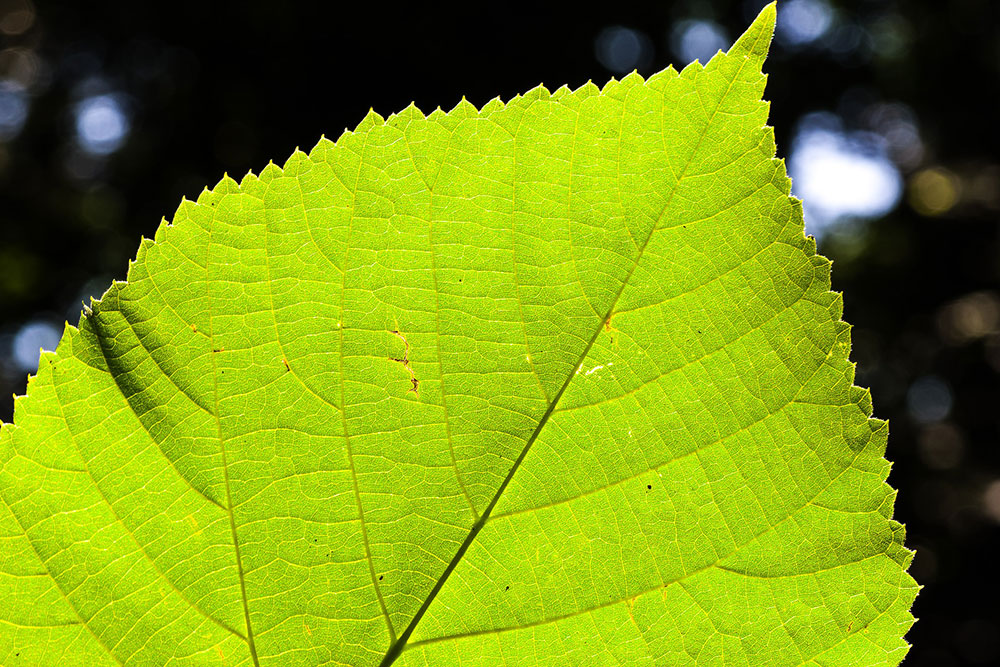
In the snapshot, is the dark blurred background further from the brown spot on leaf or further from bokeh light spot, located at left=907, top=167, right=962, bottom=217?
the brown spot on leaf

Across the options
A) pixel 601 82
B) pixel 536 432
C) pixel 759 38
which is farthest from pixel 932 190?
pixel 536 432

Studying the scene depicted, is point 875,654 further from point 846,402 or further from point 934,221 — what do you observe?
point 934,221

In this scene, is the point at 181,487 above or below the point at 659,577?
above

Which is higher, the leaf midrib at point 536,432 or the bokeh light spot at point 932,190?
A: the bokeh light spot at point 932,190

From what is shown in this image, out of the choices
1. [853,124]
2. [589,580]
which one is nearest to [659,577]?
[589,580]

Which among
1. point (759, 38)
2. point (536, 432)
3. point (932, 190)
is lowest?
point (536, 432)

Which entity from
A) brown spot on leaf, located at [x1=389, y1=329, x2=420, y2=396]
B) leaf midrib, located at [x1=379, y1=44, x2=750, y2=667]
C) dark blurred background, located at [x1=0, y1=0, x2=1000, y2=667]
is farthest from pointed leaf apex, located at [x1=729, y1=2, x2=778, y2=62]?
dark blurred background, located at [x1=0, y1=0, x2=1000, y2=667]

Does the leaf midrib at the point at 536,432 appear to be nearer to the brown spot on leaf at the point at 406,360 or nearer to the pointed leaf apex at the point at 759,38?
the pointed leaf apex at the point at 759,38

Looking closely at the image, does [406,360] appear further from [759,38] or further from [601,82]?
[601,82]

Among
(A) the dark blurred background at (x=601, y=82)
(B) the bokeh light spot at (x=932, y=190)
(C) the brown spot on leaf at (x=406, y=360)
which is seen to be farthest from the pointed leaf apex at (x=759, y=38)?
(B) the bokeh light spot at (x=932, y=190)

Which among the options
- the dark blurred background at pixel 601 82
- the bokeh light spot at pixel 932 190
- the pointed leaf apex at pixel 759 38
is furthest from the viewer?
the bokeh light spot at pixel 932 190

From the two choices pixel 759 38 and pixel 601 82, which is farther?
pixel 601 82
